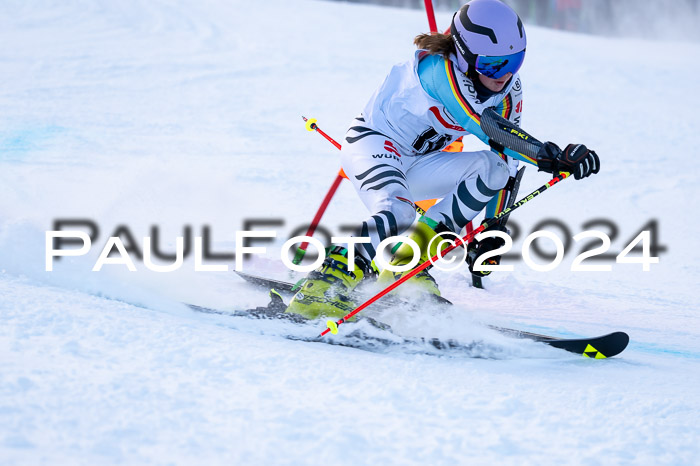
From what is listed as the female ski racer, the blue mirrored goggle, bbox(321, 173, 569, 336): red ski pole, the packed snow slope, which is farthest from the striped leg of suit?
the blue mirrored goggle

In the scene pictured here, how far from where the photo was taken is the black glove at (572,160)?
2854 millimetres

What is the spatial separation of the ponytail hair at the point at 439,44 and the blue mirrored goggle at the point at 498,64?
17 cm

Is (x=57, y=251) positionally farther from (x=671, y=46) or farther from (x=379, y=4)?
(x=379, y=4)

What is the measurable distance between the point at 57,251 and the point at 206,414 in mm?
1925

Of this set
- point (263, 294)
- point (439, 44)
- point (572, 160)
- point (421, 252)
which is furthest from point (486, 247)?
point (263, 294)

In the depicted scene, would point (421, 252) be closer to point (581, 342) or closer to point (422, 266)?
point (422, 266)

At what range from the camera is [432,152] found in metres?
3.62

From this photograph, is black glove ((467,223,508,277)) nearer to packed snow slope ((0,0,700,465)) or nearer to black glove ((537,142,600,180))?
packed snow slope ((0,0,700,465))

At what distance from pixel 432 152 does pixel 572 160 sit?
34.9 inches

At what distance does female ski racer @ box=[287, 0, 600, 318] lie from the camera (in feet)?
10.3

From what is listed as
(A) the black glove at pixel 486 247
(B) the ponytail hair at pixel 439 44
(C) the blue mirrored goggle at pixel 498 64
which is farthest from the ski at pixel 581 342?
(B) the ponytail hair at pixel 439 44

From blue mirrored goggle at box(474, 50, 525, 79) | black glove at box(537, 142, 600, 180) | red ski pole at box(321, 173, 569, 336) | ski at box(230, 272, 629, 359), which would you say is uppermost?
blue mirrored goggle at box(474, 50, 525, 79)

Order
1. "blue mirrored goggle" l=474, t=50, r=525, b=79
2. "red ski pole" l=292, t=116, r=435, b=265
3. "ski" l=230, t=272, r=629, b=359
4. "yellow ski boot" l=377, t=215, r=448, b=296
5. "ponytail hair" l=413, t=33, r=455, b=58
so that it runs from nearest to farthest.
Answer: "ski" l=230, t=272, r=629, b=359
"blue mirrored goggle" l=474, t=50, r=525, b=79
"ponytail hair" l=413, t=33, r=455, b=58
"yellow ski boot" l=377, t=215, r=448, b=296
"red ski pole" l=292, t=116, r=435, b=265

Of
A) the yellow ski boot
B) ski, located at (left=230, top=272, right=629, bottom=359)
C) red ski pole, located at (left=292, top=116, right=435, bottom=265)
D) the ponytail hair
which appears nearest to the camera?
ski, located at (left=230, top=272, right=629, bottom=359)
